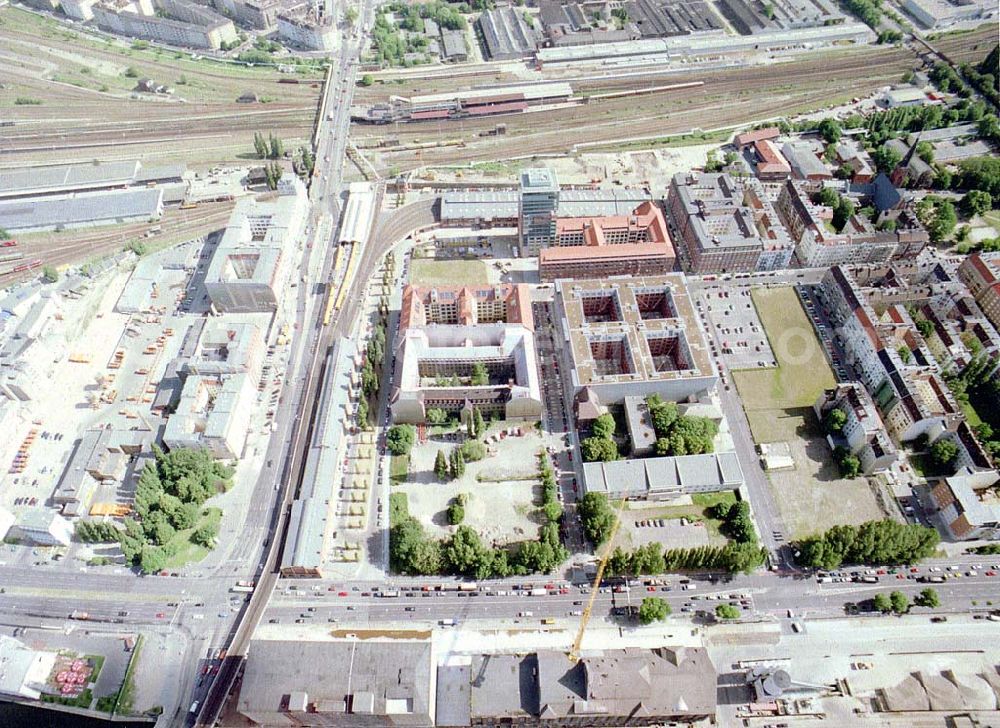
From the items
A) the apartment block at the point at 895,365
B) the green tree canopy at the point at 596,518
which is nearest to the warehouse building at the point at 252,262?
the green tree canopy at the point at 596,518

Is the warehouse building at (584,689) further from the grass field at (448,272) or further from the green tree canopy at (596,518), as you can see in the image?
the grass field at (448,272)

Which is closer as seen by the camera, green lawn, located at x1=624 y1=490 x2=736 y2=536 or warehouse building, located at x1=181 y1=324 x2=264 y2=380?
green lawn, located at x1=624 y1=490 x2=736 y2=536

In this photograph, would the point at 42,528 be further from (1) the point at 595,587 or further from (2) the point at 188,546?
(1) the point at 595,587

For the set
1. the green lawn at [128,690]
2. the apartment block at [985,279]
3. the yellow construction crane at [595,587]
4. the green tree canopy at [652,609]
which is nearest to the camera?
the green lawn at [128,690]

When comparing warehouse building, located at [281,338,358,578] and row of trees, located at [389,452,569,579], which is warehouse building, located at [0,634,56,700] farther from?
row of trees, located at [389,452,569,579]

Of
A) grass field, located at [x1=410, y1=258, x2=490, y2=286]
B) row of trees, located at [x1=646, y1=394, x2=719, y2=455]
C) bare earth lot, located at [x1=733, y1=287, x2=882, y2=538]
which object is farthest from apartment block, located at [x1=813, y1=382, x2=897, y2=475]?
grass field, located at [x1=410, y1=258, x2=490, y2=286]

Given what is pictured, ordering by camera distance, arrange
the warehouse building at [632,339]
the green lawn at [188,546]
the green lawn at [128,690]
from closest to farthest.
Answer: the green lawn at [128,690] < the green lawn at [188,546] < the warehouse building at [632,339]

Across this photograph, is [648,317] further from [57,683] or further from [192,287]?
[57,683]
